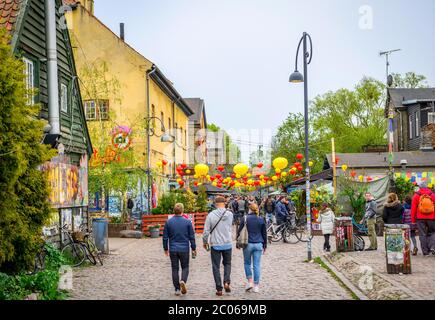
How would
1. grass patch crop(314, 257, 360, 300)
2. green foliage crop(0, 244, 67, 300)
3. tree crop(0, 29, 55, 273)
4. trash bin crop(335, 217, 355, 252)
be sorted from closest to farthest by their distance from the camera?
green foliage crop(0, 244, 67, 300), tree crop(0, 29, 55, 273), grass patch crop(314, 257, 360, 300), trash bin crop(335, 217, 355, 252)

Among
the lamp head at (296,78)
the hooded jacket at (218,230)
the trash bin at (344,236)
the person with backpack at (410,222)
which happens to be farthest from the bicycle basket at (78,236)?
the person with backpack at (410,222)

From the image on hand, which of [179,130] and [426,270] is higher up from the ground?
[179,130]

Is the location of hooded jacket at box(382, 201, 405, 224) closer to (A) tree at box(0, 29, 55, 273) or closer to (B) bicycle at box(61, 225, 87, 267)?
(B) bicycle at box(61, 225, 87, 267)

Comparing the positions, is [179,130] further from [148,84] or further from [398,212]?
[398,212]

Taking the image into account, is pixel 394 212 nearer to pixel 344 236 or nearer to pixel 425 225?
pixel 425 225

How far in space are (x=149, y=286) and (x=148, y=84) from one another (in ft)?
75.9

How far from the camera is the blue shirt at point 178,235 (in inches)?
478

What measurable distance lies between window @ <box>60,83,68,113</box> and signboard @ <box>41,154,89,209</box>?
162 centimetres

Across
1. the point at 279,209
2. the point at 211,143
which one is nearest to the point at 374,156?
the point at 279,209

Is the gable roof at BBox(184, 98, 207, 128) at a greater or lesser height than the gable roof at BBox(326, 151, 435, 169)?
greater

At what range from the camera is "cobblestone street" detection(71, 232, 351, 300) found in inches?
477

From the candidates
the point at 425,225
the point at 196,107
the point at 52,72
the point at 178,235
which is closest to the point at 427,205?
the point at 425,225

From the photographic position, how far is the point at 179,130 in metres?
47.8

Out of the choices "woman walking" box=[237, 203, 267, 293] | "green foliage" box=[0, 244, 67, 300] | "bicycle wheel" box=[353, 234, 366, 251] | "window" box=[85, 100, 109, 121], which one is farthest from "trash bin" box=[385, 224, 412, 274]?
"window" box=[85, 100, 109, 121]
